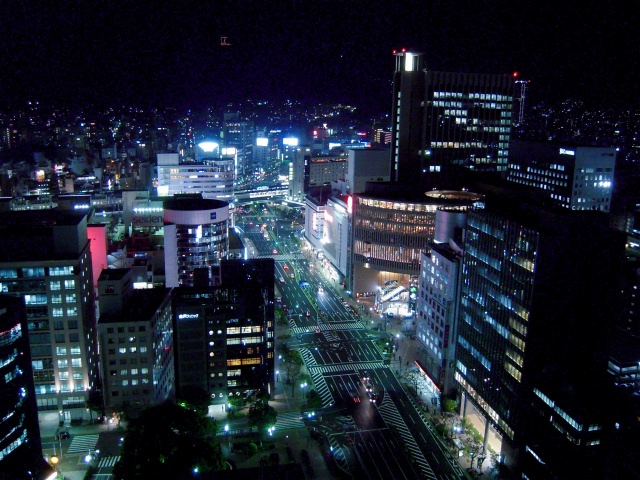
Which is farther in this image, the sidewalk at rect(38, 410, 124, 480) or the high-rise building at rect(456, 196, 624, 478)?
the sidewalk at rect(38, 410, 124, 480)

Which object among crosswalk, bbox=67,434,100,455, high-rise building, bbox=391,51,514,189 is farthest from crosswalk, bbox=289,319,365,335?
high-rise building, bbox=391,51,514,189

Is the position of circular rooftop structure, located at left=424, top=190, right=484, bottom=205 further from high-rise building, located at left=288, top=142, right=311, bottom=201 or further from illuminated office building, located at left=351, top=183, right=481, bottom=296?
high-rise building, located at left=288, top=142, right=311, bottom=201

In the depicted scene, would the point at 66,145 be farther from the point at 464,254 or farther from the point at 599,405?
the point at 599,405

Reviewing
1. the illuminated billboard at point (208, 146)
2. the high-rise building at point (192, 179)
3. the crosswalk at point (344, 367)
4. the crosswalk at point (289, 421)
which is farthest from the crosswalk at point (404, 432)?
the illuminated billboard at point (208, 146)

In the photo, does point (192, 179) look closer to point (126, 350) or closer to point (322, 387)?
point (322, 387)

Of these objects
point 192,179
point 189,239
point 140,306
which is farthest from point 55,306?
point 192,179

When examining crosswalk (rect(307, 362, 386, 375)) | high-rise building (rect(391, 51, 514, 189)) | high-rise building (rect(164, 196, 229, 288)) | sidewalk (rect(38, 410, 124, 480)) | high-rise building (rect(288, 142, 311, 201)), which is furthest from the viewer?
high-rise building (rect(288, 142, 311, 201))

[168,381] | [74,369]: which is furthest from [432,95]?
[74,369]
